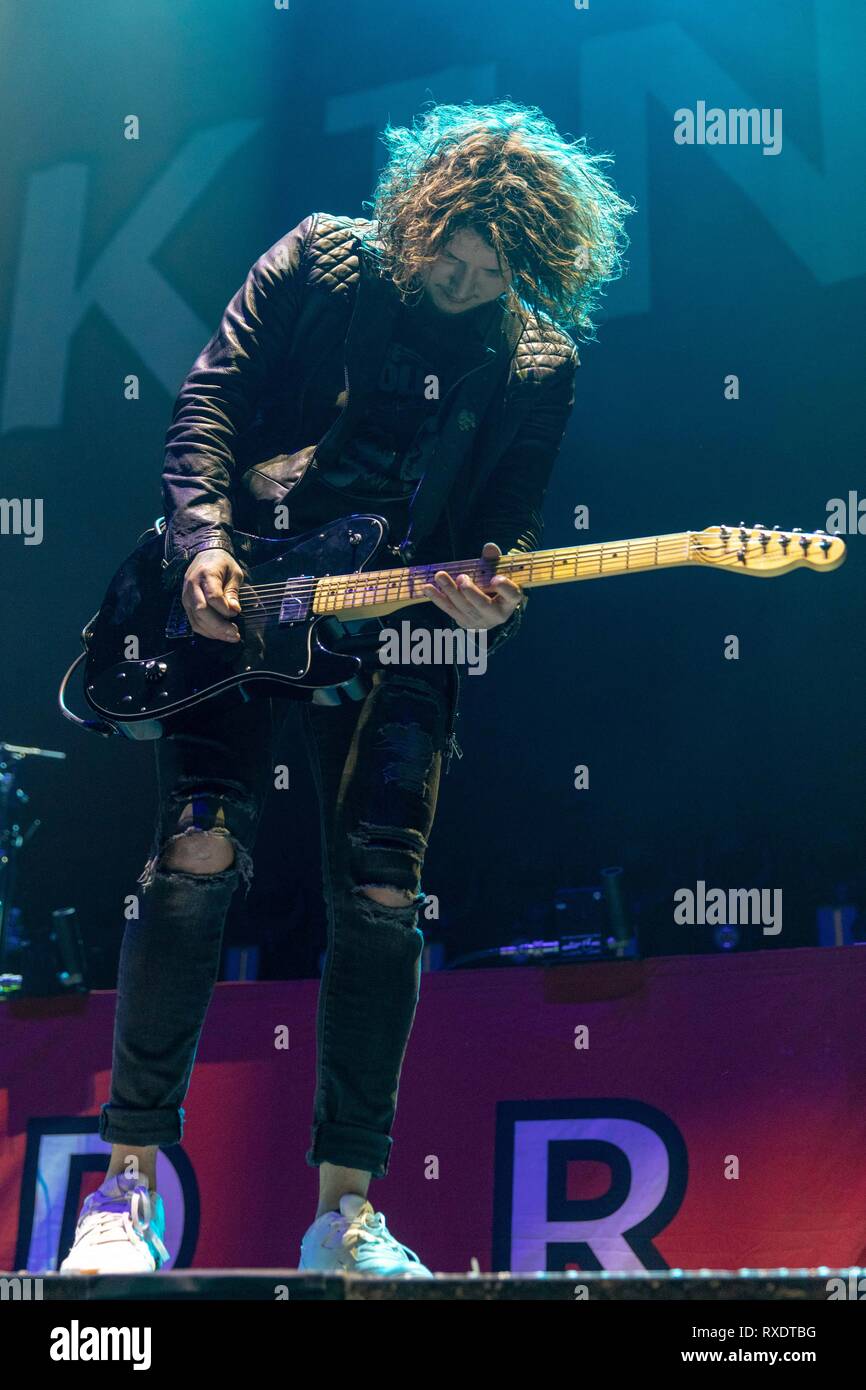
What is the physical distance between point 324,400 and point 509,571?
586mm

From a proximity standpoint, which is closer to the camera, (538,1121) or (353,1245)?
(353,1245)

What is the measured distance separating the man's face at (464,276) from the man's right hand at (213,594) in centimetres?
81

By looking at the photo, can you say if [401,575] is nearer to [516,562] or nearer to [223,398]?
[516,562]

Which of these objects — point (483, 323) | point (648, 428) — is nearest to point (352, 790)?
point (483, 323)

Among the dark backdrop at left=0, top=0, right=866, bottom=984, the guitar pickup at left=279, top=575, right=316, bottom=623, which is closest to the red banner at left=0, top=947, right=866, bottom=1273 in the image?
the guitar pickup at left=279, top=575, right=316, bottom=623

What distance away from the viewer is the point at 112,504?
4.97 meters

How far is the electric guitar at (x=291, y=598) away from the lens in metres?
2.72

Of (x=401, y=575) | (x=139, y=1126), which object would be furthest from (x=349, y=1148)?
(x=401, y=575)

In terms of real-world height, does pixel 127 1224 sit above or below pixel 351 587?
below

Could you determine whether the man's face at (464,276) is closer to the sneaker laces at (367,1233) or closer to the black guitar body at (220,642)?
the black guitar body at (220,642)

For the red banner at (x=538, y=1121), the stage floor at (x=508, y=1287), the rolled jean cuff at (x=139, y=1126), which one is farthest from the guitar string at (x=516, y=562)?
the stage floor at (x=508, y=1287)

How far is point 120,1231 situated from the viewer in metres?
2.28

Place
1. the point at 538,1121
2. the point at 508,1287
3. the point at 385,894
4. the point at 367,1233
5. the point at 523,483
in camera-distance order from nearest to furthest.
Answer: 1. the point at 508,1287
2. the point at 367,1233
3. the point at 385,894
4. the point at 523,483
5. the point at 538,1121

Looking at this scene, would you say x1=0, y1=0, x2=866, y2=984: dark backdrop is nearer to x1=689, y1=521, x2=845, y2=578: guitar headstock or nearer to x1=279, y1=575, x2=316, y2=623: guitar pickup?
x1=689, y1=521, x2=845, y2=578: guitar headstock
